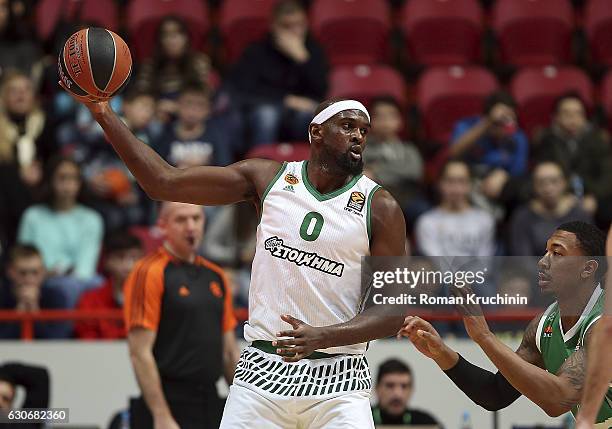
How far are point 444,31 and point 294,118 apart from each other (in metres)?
2.56

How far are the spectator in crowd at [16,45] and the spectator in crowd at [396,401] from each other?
5954mm

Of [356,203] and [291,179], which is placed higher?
[291,179]

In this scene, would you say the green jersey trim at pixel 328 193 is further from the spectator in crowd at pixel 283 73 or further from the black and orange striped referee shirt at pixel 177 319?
the spectator in crowd at pixel 283 73

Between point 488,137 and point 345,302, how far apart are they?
601 centimetres

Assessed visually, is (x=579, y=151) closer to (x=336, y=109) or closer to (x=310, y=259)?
(x=336, y=109)

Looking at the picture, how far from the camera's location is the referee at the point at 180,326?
298 inches

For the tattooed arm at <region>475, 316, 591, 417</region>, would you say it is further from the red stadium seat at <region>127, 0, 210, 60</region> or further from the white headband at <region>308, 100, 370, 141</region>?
the red stadium seat at <region>127, 0, 210, 60</region>

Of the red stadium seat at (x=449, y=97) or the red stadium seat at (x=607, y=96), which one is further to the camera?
the red stadium seat at (x=607, y=96)

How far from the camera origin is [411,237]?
35.7ft

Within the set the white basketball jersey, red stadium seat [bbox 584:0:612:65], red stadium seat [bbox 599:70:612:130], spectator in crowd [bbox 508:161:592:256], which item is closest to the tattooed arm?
the white basketball jersey

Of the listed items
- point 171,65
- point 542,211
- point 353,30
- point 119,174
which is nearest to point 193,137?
point 119,174

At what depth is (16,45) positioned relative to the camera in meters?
12.6

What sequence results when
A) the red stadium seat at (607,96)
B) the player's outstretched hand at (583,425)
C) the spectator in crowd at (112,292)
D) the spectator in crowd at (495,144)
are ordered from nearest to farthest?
the player's outstretched hand at (583,425), the spectator in crowd at (112,292), the spectator in crowd at (495,144), the red stadium seat at (607,96)

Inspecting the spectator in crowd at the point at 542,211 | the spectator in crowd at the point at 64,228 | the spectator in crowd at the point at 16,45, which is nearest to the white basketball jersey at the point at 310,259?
the spectator in crowd at the point at 542,211
